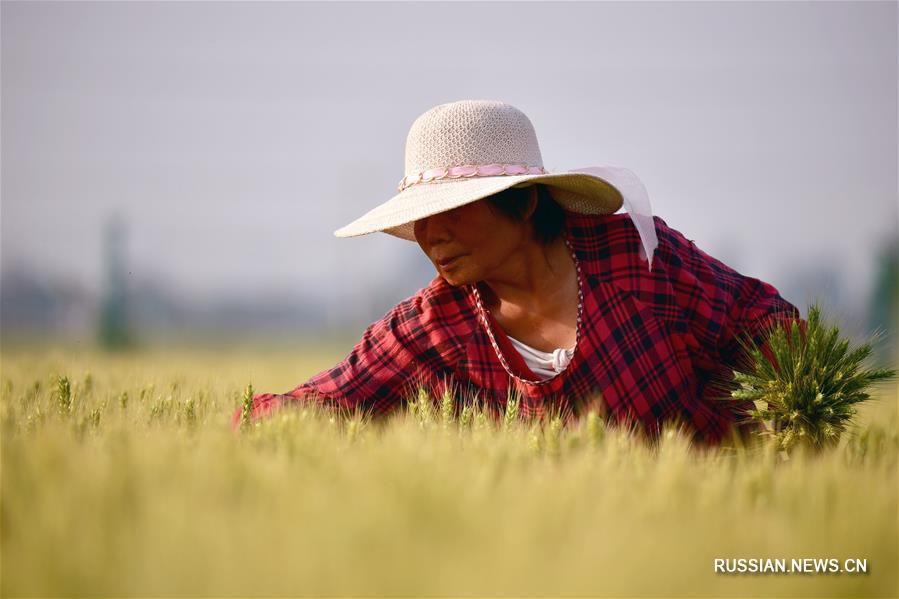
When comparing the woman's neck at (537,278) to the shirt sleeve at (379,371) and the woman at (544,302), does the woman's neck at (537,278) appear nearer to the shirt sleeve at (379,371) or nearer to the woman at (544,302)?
the woman at (544,302)

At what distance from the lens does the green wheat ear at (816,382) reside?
2.55m

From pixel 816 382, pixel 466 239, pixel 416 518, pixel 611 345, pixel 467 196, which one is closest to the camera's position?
pixel 416 518

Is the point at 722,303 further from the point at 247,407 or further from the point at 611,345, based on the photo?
the point at 247,407

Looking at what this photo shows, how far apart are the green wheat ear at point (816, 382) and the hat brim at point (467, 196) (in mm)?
844

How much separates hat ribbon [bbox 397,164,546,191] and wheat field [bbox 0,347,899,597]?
113 cm

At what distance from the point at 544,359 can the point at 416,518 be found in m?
1.87

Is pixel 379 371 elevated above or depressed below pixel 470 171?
below

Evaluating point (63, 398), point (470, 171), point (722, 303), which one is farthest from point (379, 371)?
point (722, 303)

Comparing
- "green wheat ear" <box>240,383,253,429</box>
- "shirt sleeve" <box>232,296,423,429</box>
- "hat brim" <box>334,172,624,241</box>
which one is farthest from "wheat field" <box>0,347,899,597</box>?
"shirt sleeve" <box>232,296,423,429</box>

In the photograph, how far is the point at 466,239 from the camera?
292cm

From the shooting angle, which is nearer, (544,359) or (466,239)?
(466,239)

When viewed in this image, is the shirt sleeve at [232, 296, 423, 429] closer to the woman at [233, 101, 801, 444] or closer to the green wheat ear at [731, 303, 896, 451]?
the woman at [233, 101, 801, 444]

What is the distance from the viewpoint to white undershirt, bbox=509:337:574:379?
10.2 feet

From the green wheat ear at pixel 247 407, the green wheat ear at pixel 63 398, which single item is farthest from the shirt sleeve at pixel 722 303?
the green wheat ear at pixel 63 398
